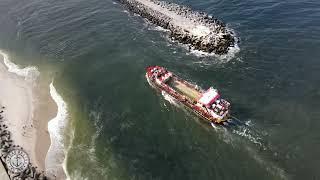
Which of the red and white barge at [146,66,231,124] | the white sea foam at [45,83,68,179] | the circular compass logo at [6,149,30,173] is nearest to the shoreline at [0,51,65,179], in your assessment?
the white sea foam at [45,83,68,179]

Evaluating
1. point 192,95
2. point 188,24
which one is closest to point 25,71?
point 192,95

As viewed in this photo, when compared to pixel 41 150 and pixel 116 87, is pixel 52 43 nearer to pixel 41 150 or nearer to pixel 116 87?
pixel 116 87

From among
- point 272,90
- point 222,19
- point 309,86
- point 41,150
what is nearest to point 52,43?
point 41,150

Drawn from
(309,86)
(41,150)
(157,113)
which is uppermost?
(309,86)

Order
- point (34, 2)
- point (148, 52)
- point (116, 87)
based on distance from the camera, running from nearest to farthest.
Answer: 1. point (116, 87)
2. point (148, 52)
3. point (34, 2)

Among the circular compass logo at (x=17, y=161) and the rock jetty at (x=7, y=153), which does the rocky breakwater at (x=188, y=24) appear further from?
the circular compass logo at (x=17, y=161)

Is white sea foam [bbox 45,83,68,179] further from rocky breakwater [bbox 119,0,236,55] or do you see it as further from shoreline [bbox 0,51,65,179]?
rocky breakwater [bbox 119,0,236,55]

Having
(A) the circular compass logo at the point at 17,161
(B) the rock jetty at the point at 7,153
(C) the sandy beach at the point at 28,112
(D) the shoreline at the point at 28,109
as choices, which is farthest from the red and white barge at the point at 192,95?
(A) the circular compass logo at the point at 17,161

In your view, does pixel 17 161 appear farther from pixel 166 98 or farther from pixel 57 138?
pixel 166 98
